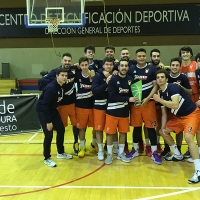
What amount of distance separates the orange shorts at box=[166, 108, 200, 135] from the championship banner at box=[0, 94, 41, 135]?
3.87 meters

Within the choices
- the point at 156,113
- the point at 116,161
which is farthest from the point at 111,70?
the point at 116,161

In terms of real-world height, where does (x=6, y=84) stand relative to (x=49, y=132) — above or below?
above

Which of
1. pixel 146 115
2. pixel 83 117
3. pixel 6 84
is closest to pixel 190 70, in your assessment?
pixel 146 115

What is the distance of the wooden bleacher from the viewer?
11544 millimetres

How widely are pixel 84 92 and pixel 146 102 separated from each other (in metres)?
1.18

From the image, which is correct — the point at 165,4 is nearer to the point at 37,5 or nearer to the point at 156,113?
the point at 37,5

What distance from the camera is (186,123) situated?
4.45 m

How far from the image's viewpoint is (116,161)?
16.7 feet

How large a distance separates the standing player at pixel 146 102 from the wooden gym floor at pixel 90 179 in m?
0.55

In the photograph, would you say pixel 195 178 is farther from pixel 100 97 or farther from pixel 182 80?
pixel 100 97

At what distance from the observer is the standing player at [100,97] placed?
4820mm

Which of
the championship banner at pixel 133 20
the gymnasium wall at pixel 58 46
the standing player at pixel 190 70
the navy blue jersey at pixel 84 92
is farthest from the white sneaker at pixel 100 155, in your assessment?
the gymnasium wall at pixel 58 46

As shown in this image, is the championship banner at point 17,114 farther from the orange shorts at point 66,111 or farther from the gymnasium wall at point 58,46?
the gymnasium wall at point 58,46

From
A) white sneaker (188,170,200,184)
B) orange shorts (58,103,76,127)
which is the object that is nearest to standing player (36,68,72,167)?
orange shorts (58,103,76,127)
